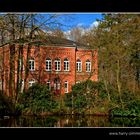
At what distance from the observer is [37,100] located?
2.61m

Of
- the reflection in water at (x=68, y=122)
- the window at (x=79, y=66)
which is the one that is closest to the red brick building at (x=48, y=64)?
the window at (x=79, y=66)

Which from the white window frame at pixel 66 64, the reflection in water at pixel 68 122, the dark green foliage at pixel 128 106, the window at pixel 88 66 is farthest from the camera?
the window at pixel 88 66

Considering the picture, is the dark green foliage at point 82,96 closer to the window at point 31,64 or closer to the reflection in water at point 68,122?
the reflection in water at point 68,122

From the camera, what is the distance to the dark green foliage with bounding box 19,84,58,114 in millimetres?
2531

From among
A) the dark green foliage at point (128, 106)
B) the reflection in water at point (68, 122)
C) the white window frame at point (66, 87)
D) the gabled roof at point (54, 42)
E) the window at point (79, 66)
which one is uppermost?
the gabled roof at point (54, 42)

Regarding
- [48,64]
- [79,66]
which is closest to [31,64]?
[48,64]

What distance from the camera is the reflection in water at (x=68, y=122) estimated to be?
2.13 metres

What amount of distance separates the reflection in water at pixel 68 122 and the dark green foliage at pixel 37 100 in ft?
0.39

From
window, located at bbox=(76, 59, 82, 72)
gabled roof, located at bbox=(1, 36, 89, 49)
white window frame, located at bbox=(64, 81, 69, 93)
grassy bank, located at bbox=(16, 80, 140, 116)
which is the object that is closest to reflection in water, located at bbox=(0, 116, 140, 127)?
grassy bank, located at bbox=(16, 80, 140, 116)

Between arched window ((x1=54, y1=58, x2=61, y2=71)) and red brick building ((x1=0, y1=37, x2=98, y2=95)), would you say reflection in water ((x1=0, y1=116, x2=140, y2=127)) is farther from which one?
arched window ((x1=54, y1=58, x2=61, y2=71))
